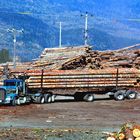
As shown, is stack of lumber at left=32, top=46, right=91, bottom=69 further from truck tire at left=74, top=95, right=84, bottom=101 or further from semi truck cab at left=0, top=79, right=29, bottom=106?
semi truck cab at left=0, top=79, right=29, bottom=106

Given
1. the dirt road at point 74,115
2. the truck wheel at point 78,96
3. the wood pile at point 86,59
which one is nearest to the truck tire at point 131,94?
the dirt road at point 74,115

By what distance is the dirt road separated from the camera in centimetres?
2883

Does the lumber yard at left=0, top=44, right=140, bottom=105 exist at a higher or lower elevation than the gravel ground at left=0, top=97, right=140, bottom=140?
higher

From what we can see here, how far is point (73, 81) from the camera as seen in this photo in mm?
44125

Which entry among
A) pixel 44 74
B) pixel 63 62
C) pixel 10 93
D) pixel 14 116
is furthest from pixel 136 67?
pixel 14 116

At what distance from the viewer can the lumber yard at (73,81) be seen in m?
41.2

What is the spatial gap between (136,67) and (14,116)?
19386 mm

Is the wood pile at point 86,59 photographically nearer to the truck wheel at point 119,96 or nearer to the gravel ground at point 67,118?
the truck wheel at point 119,96

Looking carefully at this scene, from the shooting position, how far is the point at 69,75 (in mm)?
44000

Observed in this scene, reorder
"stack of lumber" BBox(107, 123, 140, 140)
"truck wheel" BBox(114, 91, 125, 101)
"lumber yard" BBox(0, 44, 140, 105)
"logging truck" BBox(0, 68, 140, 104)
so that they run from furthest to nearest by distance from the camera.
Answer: "truck wheel" BBox(114, 91, 125, 101) → "logging truck" BBox(0, 68, 140, 104) → "lumber yard" BBox(0, 44, 140, 105) → "stack of lumber" BBox(107, 123, 140, 140)

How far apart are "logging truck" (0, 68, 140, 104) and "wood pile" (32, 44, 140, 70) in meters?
3.12

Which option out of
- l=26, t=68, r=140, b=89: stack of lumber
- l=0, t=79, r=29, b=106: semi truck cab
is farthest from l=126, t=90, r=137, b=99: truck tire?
l=0, t=79, r=29, b=106: semi truck cab

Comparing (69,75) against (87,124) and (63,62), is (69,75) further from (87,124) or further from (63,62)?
(87,124)

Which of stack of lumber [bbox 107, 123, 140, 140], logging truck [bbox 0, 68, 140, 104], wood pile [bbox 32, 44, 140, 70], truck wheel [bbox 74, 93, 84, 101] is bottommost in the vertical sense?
stack of lumber [bbox 107, 123, 140, 140]
